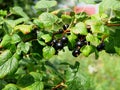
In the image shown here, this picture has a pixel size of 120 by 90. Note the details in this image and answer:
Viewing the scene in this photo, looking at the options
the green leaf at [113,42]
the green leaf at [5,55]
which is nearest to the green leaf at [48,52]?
the green leaf at [5,55]

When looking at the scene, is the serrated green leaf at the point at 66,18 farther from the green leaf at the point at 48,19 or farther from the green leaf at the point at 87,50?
the green leaf at the point at 87,50

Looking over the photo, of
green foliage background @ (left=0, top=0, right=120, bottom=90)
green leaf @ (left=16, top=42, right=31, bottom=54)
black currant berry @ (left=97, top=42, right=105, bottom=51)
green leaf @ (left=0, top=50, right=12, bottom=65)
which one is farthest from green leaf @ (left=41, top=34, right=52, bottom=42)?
black currant berry @ (left=97, top=42, right=105, bottom=51)

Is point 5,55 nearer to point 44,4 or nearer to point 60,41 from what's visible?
point 60,41

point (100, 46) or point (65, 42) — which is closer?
point (65, 42)

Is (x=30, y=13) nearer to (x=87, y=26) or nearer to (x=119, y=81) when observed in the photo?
(x=119, y=81)

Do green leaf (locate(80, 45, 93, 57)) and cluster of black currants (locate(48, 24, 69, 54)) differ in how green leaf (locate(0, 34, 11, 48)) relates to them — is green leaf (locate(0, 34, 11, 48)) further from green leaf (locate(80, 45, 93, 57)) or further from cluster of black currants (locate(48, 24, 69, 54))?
green leaf (locate(80, 45, 93, 57))

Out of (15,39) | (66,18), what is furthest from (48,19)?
(15,39)

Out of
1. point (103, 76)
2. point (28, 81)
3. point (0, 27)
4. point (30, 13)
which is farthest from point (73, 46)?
point (103, 76)

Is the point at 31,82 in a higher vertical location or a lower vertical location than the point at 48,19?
lower
